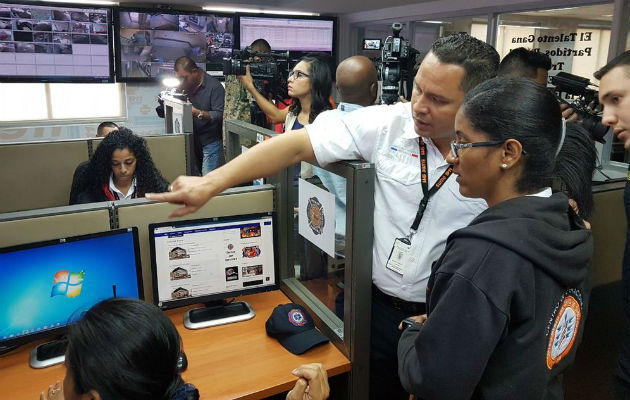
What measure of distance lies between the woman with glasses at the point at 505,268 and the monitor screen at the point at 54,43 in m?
5.23

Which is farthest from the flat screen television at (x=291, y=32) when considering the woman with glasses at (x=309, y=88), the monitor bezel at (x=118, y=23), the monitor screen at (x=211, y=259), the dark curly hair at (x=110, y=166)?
the monitor screen at (x=211, y=259)

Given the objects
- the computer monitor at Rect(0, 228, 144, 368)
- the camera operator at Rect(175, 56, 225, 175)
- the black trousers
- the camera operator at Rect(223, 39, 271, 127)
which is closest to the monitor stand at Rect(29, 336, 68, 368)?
the computer monitor at Rect(0, 228, 144, 368)

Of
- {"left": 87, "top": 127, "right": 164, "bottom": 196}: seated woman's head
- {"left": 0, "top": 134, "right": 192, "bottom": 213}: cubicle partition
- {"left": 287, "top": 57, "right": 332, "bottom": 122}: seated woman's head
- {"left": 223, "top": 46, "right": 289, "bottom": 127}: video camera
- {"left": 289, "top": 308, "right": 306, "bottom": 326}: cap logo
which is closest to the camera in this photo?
{"left": 289, "top": 308, "right": 306, "bottom": 326}: cap logo

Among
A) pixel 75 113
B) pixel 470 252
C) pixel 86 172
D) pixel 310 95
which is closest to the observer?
pixel 470 252

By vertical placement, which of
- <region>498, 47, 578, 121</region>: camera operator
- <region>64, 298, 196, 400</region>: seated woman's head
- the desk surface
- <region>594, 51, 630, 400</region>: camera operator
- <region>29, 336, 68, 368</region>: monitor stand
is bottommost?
the desk surface

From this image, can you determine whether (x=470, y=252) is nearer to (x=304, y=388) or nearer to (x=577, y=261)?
(x=577, y=261)

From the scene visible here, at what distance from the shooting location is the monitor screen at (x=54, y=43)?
4.91 meters

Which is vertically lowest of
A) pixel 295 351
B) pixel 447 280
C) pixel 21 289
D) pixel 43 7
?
pixel 295 351

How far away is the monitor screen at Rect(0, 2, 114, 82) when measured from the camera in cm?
491

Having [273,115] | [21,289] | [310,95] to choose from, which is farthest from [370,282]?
[273,115]

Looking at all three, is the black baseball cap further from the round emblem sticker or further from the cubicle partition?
the cubicle partition

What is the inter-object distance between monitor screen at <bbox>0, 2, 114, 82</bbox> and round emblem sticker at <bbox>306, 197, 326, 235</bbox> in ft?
14.8

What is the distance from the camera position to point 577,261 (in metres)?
0.89

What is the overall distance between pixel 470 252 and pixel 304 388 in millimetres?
640
